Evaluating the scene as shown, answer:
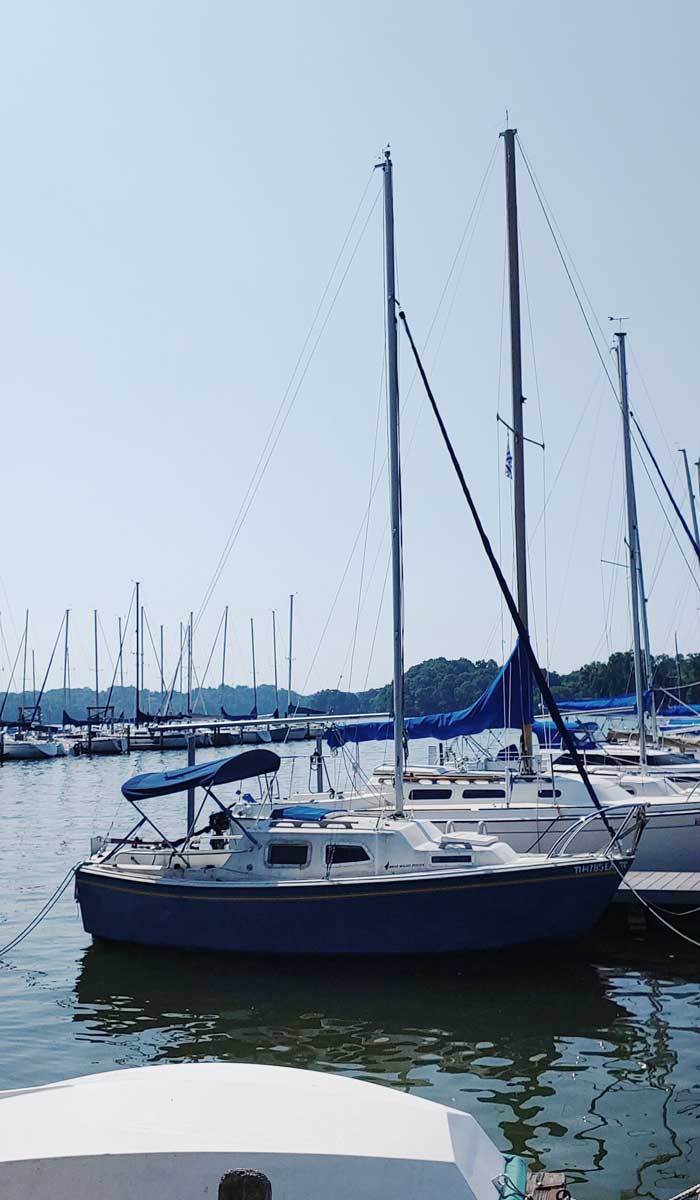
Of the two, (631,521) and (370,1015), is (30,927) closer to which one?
(370,1015)

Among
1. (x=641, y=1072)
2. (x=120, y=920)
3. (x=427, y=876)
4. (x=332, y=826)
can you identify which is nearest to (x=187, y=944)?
(x=120, y=920)

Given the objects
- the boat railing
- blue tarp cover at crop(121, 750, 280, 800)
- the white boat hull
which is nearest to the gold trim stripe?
the boat railing

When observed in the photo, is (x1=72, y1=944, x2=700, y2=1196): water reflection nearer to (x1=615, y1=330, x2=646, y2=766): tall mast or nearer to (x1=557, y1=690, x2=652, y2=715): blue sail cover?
(x1=615, y1=330, x2=646, y2=766): tall mast

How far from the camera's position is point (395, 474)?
67.3 feet

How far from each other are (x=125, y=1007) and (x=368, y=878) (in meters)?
3.98

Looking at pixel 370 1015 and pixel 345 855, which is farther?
pixel 345 855

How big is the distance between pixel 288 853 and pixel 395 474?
7.02m

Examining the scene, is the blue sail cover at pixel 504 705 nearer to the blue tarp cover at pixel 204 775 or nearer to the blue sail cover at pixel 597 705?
the blue tarp cover at pixel 204 775

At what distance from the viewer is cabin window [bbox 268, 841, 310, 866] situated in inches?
714

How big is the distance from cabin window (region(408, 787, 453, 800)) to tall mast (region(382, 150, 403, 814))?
5194mm

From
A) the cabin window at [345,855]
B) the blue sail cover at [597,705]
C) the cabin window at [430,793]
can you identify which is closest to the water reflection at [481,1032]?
the cabin window at [345,855]

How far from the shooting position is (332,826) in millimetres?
18547

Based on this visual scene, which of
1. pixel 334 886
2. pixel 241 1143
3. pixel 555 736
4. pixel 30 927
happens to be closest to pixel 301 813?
pixel 334 886

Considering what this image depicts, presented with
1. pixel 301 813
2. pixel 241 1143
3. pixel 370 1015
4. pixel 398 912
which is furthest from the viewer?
pixel 301 813
